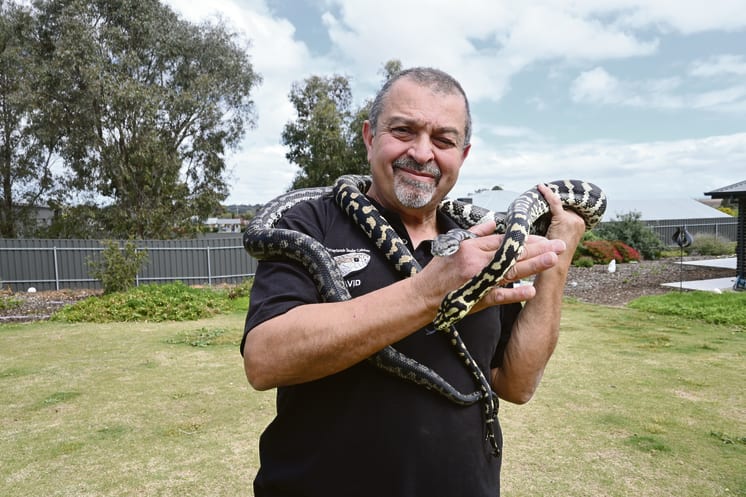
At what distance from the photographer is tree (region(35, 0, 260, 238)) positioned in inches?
1257

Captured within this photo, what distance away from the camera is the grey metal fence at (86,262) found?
26.7 metres

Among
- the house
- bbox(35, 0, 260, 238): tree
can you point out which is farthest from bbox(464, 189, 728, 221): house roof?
bbox(35, 0, 260, 238): tree

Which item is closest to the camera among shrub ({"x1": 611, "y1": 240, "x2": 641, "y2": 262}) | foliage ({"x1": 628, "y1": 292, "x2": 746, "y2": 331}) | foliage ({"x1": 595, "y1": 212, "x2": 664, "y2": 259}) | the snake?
the snake

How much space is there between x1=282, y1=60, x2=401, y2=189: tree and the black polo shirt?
1395 inches

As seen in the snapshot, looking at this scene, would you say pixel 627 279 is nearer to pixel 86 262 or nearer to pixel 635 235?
pixel 635 235

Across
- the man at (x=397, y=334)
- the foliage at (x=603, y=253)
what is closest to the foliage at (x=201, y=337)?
the man at (x=397, y=334)

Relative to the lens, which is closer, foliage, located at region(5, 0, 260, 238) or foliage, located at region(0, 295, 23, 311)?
foliage, located at region(0, 295, 23, 311)

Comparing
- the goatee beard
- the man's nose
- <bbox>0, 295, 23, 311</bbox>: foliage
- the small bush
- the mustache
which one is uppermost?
the man's nose

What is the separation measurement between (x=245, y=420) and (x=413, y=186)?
255 inches

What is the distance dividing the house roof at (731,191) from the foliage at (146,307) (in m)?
20.3

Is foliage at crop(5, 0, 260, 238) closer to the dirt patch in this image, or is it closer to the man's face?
the dirt patch

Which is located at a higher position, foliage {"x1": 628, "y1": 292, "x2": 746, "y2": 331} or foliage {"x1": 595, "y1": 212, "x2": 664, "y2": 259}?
foliage {"x1": 595, "y1": 212, "x2": 664, "y2": 259}

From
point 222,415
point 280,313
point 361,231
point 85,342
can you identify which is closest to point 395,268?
point 361,231

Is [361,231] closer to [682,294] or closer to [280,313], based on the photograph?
[280,313]
